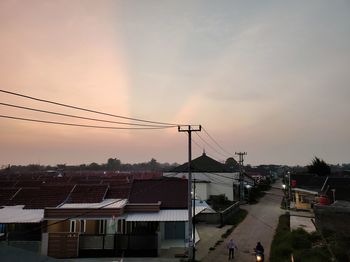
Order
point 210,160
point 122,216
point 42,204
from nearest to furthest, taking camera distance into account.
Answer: point 122,216 → point 42,204 → point 210,160

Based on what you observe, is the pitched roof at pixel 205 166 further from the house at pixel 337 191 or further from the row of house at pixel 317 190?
the house at pixel 337 191

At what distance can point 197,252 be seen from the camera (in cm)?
2600

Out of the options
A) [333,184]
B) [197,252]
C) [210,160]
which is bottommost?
[197,252]

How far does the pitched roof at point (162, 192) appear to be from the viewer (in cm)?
2882

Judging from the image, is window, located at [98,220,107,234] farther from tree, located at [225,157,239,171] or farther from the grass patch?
tree, located at [225,157,239,171]

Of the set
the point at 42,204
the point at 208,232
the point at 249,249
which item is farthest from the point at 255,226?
the point at 42,204

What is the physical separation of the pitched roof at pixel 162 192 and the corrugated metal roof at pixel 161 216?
3.54 feet

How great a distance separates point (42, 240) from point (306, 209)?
38182 mm

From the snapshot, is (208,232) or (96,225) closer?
(96,225)

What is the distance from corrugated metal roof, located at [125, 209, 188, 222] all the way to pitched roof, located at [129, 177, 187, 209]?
108 centimetres

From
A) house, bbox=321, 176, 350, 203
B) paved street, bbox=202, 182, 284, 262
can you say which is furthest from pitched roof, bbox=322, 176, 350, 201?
paved street, bbox=202, 182, 284, 262

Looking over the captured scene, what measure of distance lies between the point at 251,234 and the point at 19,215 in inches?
826

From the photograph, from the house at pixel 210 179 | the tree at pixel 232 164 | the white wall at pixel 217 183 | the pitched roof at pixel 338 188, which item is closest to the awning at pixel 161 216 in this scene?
the house at pixel 210 179

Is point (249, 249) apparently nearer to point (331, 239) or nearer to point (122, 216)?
point (331, 239)
